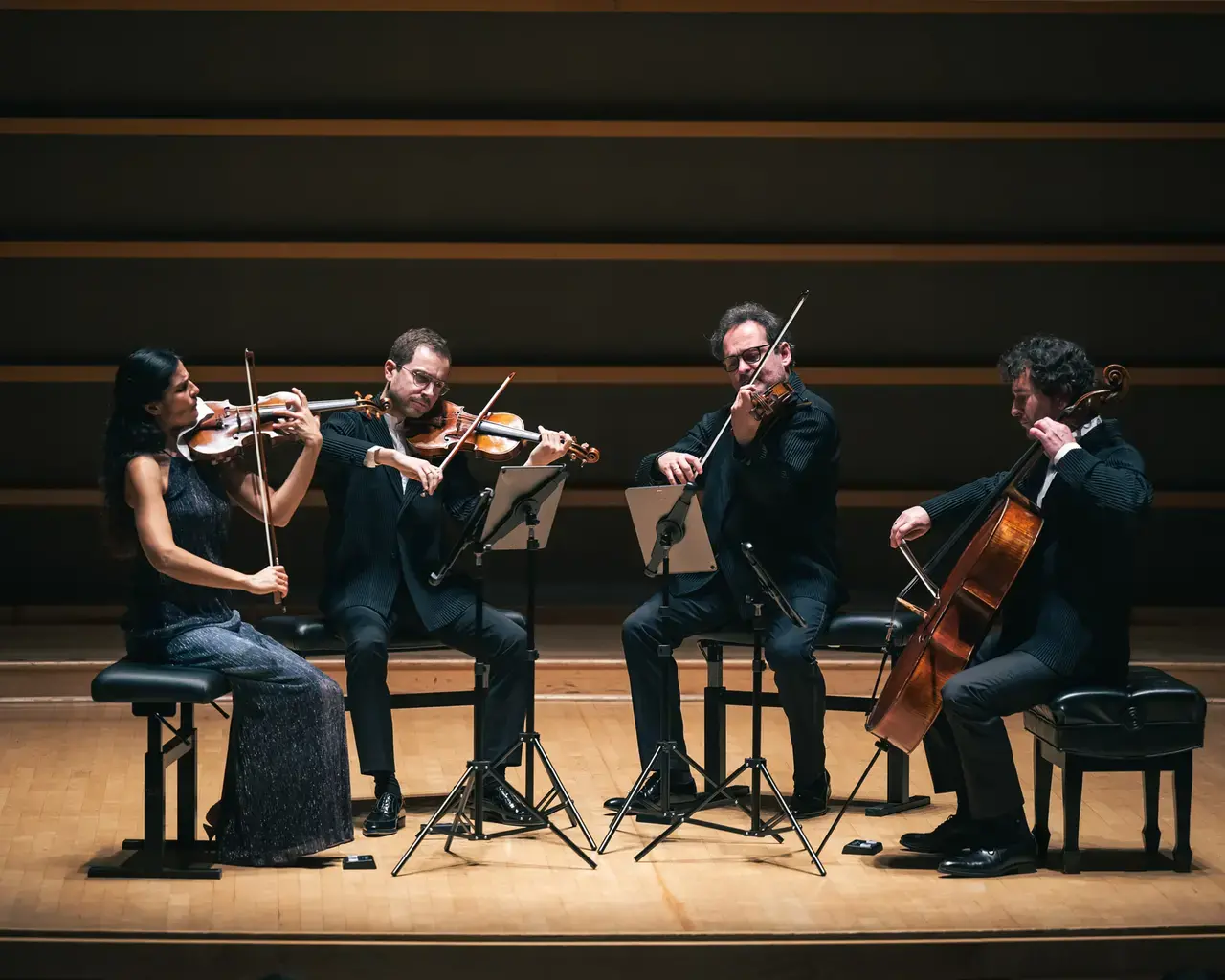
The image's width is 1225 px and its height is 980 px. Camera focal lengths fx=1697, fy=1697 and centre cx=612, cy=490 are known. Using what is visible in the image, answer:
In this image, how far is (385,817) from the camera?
393 centimetres

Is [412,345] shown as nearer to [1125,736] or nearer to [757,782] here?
[757,782]

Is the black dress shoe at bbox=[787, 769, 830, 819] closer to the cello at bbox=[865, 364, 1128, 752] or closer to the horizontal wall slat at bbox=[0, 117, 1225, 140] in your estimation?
the cello at bbox=[865, 364, 1128, 752]

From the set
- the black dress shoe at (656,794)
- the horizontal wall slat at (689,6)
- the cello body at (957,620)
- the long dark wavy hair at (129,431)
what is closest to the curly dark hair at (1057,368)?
the cello body at (957,620)

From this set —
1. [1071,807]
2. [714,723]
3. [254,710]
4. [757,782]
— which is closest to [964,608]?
[1071,807]

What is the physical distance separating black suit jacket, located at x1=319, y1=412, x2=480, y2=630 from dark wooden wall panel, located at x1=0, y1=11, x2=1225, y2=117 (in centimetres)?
232

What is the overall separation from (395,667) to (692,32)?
101 inches

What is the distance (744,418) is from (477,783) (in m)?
1.08

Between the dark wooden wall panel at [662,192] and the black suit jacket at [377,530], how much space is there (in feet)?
7.16

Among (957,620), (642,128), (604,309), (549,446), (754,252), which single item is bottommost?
(957,620)

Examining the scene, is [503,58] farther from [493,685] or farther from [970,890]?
[970,890]

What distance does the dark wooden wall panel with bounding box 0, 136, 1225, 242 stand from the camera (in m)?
6.21

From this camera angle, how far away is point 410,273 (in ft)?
20.7

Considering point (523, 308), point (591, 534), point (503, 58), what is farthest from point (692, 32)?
point (591, 534)

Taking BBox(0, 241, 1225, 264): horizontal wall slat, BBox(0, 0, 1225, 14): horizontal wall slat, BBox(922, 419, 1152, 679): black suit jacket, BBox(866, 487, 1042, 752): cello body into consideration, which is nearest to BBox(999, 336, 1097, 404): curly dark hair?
BBox(922, 419, 1152, 679): black suit jacket
